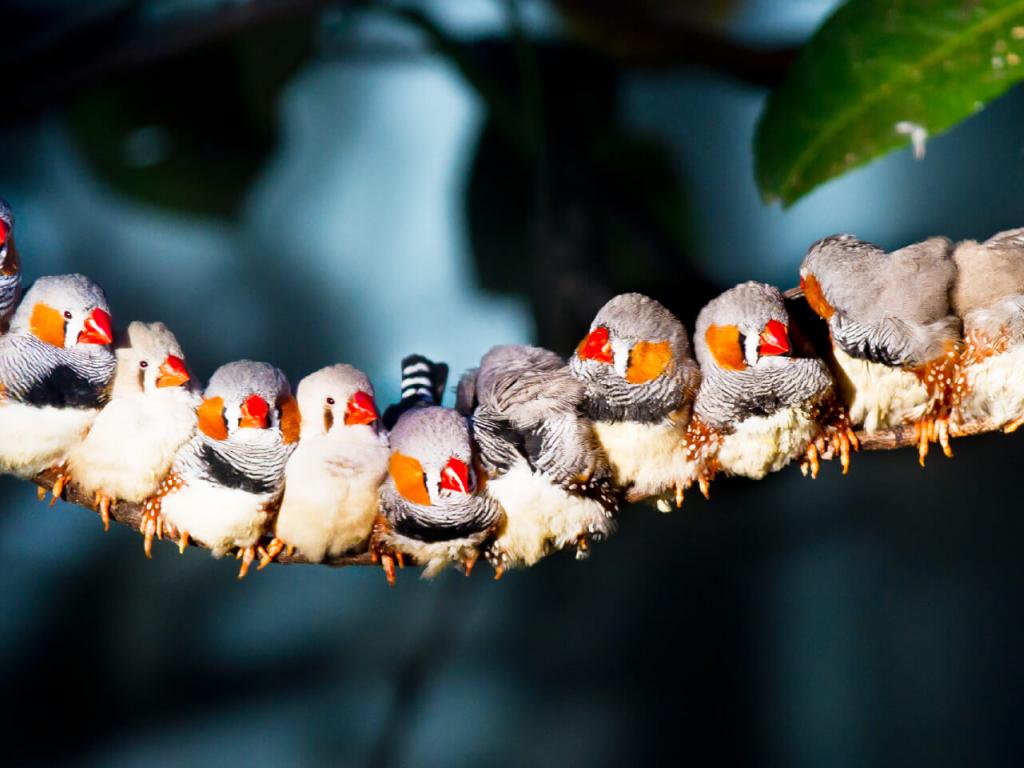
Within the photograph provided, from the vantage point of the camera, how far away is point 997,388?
0.84 m

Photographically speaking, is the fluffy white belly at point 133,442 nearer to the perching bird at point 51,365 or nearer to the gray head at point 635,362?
the perching bird at point 51,365

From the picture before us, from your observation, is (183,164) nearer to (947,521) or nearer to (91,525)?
(91,525)

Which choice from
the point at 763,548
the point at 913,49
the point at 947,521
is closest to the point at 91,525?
the point at 763,548

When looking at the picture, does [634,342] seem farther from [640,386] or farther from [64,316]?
[64,316]

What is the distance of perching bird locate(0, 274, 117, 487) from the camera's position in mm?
771

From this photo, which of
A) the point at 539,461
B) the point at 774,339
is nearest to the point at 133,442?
the point at 539,461

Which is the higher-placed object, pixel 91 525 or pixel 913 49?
pixel 913 49

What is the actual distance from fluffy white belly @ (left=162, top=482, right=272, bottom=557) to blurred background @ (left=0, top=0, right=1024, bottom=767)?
29.8 inches

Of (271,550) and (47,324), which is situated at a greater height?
(47,324)

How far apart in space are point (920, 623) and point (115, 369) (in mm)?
1537

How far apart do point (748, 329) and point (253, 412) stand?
44 cm

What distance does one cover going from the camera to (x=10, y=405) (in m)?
0.79

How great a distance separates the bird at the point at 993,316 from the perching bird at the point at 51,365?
0.78m

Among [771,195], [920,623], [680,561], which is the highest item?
[771,195]
